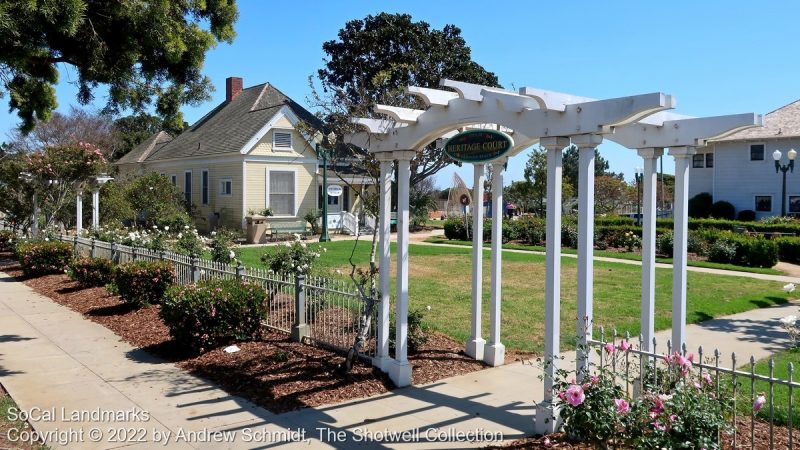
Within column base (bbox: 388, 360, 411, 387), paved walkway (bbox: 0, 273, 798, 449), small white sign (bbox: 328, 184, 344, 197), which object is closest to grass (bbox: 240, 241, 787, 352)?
paved walkway (bbox: 0, 273, 798, 449)

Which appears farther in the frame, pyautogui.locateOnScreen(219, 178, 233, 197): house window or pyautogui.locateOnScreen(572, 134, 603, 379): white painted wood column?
pyautogui.locateOnScreen(219, 178, 233, 197): house window

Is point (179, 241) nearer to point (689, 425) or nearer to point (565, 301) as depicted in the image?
point (565, 301)

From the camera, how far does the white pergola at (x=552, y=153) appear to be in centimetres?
503

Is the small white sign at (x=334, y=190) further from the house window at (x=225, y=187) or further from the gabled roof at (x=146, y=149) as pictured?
the gabled roof at (x=146, y=149)

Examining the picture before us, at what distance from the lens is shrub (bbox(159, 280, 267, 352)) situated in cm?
802

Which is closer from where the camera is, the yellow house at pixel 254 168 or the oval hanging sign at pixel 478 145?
the oval hanging sign at pixel 478 145

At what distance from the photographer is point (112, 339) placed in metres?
9.23

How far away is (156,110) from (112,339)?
3.53 m

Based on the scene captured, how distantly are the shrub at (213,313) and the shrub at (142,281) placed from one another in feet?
8.72

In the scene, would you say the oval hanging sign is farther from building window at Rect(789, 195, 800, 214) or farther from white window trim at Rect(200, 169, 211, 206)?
building window at Rect(789, 195, 800, 214)

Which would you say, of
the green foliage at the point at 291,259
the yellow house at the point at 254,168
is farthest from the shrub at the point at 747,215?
the green foliage at the point at 291,259

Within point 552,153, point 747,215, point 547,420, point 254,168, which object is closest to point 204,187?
point 254,168

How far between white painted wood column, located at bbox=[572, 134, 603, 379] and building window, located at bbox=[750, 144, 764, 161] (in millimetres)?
36477

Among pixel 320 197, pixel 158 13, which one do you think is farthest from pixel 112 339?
pixel 320 197
